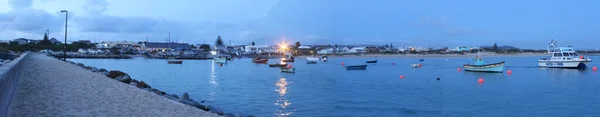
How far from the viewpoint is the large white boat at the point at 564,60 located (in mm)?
54156

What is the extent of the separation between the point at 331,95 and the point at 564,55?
141 feet

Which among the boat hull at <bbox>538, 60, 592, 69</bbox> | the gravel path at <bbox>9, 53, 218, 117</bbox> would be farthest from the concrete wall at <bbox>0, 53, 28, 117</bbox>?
the boat hull at <bbox>538, 60, 592, 69</bbox>

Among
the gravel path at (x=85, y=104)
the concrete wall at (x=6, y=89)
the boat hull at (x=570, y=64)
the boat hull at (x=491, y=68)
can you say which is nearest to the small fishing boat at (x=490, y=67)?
the boat hull at (x=491, y=68)

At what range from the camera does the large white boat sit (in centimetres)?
5416

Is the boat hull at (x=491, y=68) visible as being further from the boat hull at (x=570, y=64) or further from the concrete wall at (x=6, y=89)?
the concrete wall at (x=6, y=89)

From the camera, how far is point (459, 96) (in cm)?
2453

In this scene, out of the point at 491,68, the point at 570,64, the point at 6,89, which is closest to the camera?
the point at 6,89

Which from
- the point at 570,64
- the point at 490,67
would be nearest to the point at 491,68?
the point at 490,67

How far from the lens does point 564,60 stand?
180ft

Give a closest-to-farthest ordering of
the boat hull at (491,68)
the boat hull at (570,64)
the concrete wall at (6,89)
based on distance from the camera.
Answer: the concrete wall at (6,89)
the boat hull at (491,68)
the boat hull at (570,64)

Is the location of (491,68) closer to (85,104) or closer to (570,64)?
(570,64)

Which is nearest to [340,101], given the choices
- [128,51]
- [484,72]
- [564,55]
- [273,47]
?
[484,72]

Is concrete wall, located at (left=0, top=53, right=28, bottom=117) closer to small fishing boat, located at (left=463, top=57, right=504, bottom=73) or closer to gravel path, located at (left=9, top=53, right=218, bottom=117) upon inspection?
gravel path, located at (left=9, top=53, right=218, bottom=117)

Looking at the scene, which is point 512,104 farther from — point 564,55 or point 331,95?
point 564,55
